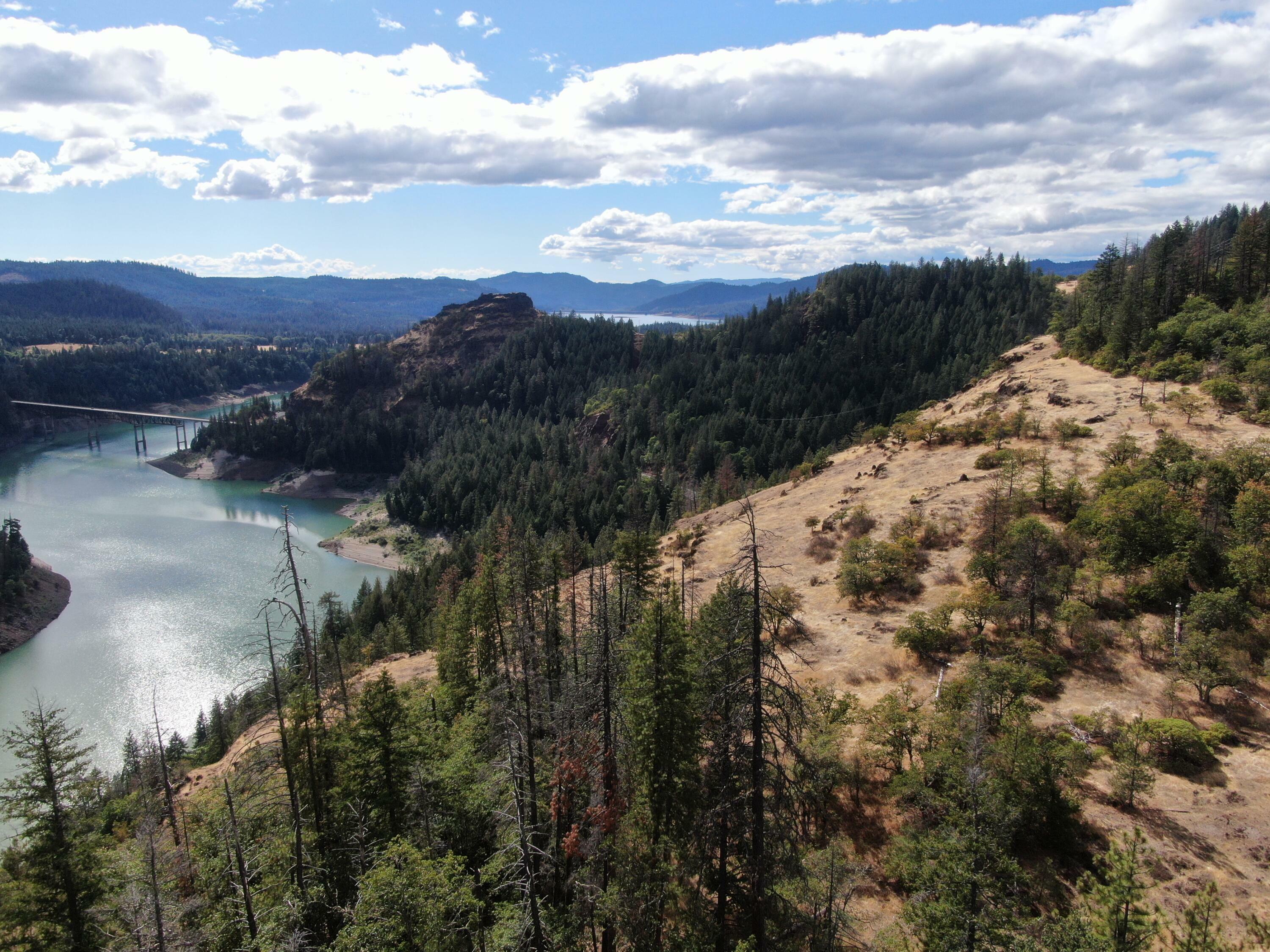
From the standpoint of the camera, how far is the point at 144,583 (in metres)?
98.9

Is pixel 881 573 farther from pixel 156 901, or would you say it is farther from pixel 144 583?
pixel 144 583

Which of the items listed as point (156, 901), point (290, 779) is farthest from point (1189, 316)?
point (156, 901)

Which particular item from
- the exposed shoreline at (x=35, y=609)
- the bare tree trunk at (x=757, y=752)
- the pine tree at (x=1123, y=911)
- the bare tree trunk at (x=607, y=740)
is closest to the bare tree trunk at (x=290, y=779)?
the bare tree trunk at (x=607, y=740)

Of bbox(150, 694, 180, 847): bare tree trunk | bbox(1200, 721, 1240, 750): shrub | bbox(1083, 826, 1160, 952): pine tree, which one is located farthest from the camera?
bbox(150, 694, 180, 847): bare tree trunk

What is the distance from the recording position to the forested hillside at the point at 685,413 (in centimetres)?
12888

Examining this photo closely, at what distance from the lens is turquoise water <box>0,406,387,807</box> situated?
6881 centimetres

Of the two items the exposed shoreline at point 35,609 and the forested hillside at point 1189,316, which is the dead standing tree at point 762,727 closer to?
the forested hillside at point 1189,316

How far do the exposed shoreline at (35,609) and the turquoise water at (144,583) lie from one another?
1.43 metres

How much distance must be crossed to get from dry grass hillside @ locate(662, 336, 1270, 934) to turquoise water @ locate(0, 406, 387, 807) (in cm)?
3061

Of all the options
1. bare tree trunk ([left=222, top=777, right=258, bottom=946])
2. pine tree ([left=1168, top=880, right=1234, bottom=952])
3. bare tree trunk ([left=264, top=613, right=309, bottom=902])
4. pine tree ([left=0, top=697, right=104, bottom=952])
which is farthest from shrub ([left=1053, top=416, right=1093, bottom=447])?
pine tree ([left=0, top=697, right=104, bottom=952])

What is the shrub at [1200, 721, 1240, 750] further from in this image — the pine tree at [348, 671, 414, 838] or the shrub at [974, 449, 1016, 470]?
the pine tree at [348, 671, 414, 838]

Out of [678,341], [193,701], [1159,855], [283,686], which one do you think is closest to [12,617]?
[193,701]

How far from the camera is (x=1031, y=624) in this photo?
34.0 metres

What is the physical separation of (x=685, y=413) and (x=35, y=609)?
117515mm
